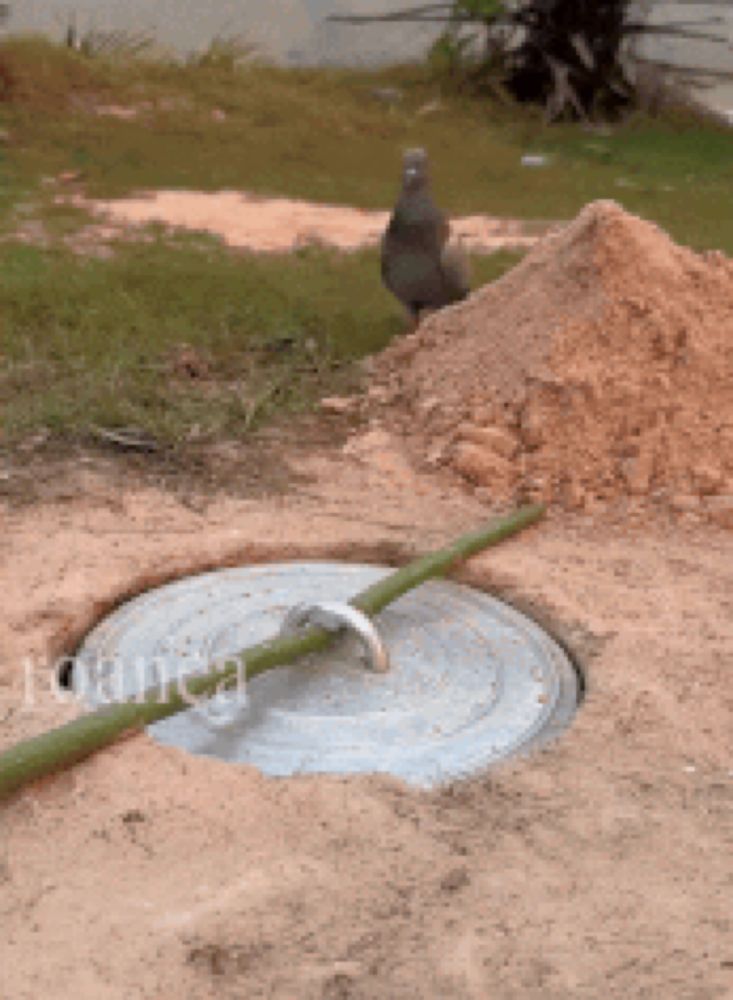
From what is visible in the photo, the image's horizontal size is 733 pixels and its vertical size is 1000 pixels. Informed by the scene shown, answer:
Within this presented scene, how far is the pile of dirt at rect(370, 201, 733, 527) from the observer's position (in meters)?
3.75

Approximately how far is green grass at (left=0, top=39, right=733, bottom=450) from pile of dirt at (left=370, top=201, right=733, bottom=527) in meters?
0.57

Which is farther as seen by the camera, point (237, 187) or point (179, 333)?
point (237, 187)

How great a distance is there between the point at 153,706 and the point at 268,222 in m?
4.82

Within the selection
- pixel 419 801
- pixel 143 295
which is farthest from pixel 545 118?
pixel 419 801

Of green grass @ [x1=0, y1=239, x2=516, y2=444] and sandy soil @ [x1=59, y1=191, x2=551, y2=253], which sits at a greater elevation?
green grass @ [x1=0, y1=239, x2=516, y2=444]

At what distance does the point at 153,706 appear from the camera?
94.3 inches

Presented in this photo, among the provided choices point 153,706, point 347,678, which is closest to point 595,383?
point 347,678

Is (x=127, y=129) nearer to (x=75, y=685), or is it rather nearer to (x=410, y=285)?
(x=410, y=285)

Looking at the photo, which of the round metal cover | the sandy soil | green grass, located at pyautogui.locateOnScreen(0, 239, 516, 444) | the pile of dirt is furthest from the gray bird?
the round metal cover

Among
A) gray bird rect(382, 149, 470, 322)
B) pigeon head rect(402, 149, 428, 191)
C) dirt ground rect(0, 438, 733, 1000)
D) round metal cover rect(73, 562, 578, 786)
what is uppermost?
pigeon head rect(402, 149, 428, 191)

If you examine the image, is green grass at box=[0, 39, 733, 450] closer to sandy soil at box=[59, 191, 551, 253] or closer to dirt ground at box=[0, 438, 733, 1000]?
sandy soil at box=[59, 191, 551, 253]

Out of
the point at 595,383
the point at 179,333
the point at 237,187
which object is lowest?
the point at 237,187

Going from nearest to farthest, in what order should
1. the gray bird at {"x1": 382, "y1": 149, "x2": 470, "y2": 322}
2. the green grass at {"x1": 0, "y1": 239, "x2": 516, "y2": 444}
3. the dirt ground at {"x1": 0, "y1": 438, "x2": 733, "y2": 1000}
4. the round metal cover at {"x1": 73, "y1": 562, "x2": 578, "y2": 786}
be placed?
the dirt ground at {"x1": 0, "y1": 438, "x2": 733, "y2": 1000}, the round metal cover at {"x1": 73, "y1": 562, "x2": 578, "y2": 786}, the green grass at {"x1": 0, "y1": 239, "x2": 516, "y2": 444}, the gray bird at {"x1": 382, "y1": 149, "x2": 470, "y2": 322}

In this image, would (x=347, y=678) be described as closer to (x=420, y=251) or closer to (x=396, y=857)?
(x=396, y=857)
